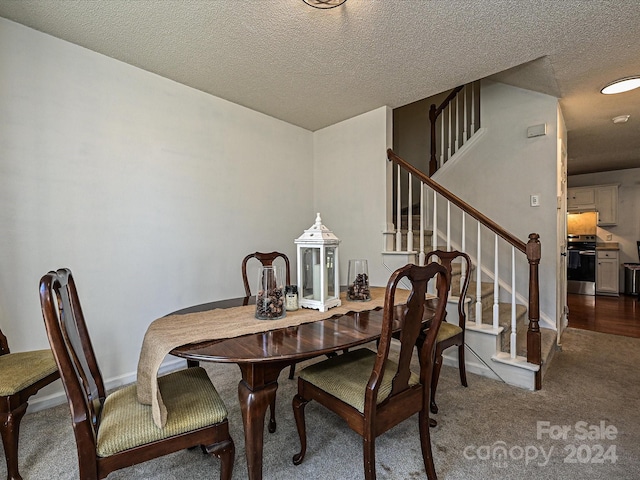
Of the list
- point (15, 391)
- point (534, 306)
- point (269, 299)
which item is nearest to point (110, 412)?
point (15, 391)

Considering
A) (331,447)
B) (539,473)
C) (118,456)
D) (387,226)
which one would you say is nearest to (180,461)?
(118,456)

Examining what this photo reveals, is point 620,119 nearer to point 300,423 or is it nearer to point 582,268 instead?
point 582,268

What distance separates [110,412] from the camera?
3.85 feet

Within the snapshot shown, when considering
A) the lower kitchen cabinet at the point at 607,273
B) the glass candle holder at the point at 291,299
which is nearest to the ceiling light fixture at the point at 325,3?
the glass candle holder at the point at 291,299

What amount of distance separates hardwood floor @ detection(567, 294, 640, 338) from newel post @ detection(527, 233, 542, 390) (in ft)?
7.03

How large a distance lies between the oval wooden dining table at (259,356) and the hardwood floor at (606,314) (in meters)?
4.00

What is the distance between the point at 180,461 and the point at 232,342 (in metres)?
0.82

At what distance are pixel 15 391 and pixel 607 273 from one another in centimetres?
802

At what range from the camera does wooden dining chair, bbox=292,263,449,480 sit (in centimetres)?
120

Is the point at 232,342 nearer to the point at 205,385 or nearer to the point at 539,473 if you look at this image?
the point at 205,385

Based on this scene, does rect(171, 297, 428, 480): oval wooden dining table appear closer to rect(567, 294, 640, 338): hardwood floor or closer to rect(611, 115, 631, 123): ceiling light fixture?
rect(567, 294, 640, 338): hardwood floor

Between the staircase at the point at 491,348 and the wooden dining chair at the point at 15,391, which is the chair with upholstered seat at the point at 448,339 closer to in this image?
the staircase at the point at 491,348

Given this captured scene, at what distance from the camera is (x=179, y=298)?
2707mm

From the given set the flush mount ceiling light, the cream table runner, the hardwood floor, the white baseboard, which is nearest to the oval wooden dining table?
the cream table runner
